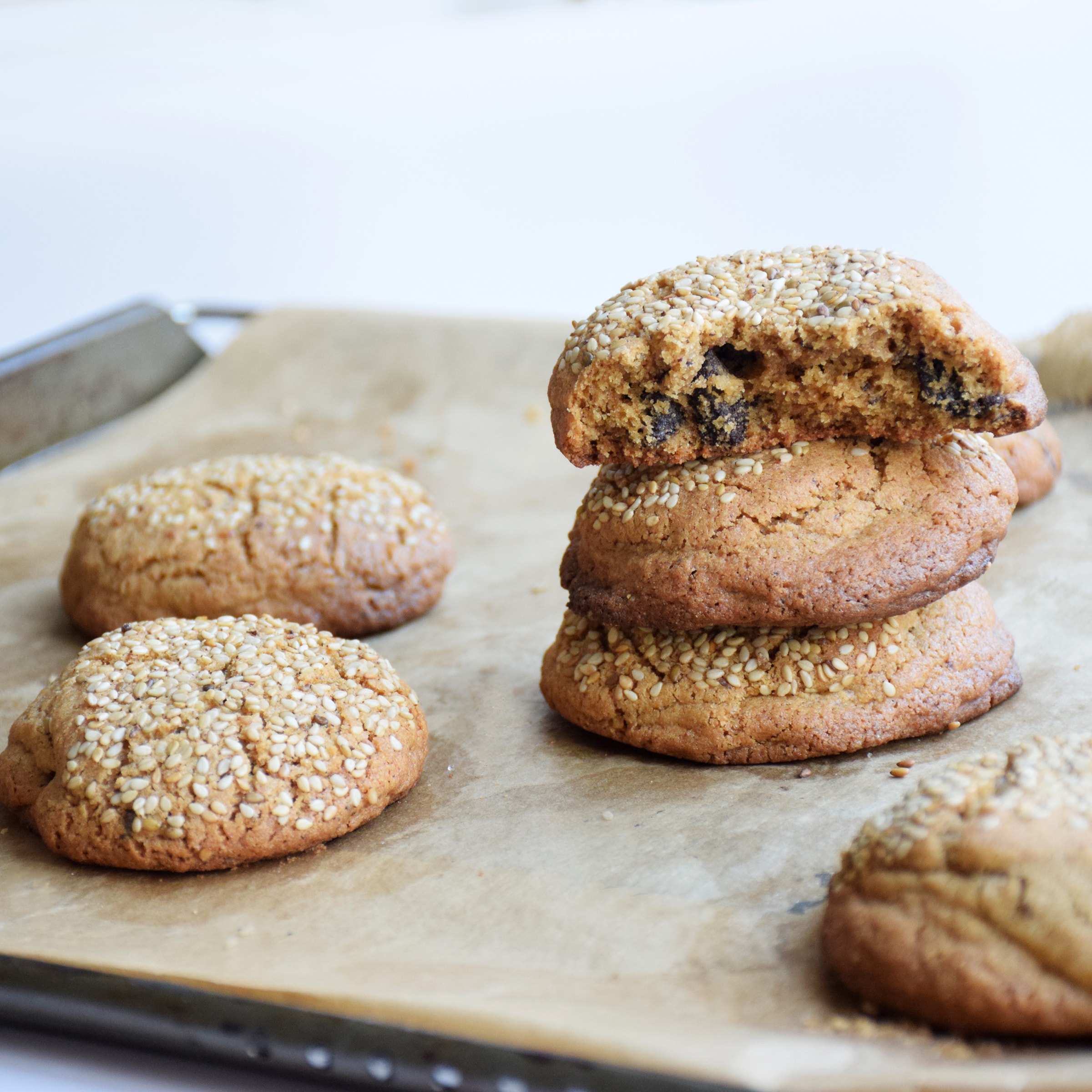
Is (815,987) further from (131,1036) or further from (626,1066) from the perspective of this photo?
(131,1036)

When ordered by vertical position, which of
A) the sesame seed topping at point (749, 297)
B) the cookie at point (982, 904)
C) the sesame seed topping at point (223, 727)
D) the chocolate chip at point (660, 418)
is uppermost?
the sesame seed topping at point (749, 297)

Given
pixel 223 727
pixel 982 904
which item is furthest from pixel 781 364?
pixel 223 727

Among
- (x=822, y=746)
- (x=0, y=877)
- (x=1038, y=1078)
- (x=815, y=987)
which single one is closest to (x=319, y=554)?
(x=0, y=877)

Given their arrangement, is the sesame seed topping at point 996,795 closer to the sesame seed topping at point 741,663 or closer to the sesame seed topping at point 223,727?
the sesame seed topping at point 741,663

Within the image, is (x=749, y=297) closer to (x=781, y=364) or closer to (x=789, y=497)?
(x=781, y=364)

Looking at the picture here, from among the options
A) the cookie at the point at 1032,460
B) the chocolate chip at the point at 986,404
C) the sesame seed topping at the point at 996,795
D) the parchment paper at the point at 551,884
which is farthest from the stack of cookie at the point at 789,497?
the cookie at the point at 1032,460

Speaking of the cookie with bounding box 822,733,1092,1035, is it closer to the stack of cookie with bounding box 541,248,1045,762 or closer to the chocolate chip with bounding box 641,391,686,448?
the stack of cookie with bounding box 541,248,1045,762
